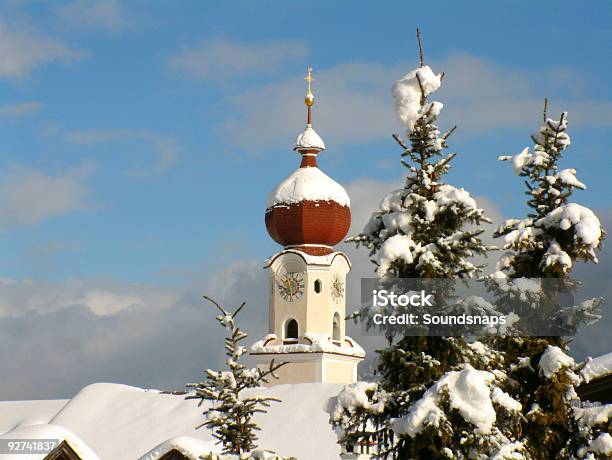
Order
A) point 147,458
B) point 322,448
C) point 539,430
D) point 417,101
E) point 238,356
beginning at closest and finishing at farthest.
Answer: point 238,356, point 417,101, point 539,430, point 147,458, point 322,448

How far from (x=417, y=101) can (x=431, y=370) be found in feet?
12.0

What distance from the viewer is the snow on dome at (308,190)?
183 ft

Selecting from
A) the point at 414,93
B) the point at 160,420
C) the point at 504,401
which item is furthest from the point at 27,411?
the point at 504,401

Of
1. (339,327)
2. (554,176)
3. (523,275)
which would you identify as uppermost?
(339,327)

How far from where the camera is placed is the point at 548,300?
21.1 metres

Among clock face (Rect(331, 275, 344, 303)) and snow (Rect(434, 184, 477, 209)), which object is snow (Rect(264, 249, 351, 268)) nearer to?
clock face (Rect(331, 275, 344, 303))

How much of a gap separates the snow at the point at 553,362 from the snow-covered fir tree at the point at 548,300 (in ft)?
0.05

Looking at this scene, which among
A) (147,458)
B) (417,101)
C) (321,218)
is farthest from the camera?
(321,218)

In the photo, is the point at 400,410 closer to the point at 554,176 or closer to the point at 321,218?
the point at 554,176

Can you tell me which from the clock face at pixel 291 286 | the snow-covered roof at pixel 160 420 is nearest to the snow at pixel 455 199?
the snow-covered roof at pixel 160 420

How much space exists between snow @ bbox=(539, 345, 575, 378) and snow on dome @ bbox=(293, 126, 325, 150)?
121 feet

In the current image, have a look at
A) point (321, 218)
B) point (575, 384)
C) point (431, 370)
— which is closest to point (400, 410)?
point (431, 370)

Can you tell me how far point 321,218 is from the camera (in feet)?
182

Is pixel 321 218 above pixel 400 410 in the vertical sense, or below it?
above
